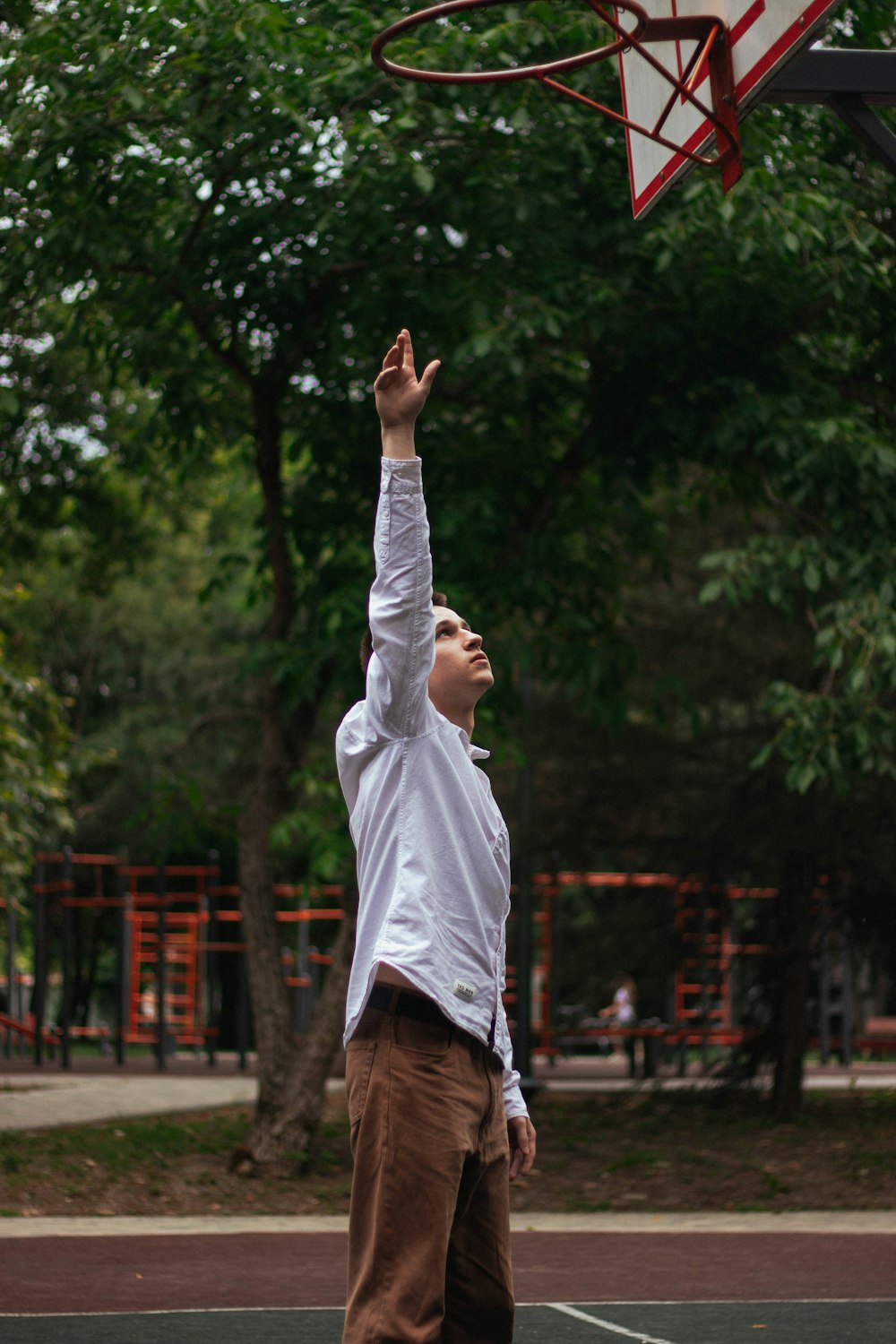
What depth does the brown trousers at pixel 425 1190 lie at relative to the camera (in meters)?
3.25

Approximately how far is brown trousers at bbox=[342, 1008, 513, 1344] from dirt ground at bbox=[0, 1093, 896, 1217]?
6.66 meters

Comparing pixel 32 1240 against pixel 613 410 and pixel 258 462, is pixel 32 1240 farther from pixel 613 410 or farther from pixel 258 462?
pixel 613 410

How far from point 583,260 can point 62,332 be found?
4.73 metres

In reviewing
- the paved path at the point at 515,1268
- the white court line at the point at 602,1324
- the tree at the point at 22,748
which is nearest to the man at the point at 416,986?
the white court line at the point at 602,1324

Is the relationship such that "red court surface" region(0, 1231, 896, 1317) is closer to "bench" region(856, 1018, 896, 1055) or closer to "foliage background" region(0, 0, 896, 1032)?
"foliage background" region(0, 0, 896, 1032)

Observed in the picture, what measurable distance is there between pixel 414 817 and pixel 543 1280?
4.76 metres

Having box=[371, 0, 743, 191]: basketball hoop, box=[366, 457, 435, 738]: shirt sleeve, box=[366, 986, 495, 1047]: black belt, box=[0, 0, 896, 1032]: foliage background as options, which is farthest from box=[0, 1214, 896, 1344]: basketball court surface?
box=[371, 0, 743, 191]: basketball hoop

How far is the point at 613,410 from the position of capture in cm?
1120

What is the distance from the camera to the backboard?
499cm

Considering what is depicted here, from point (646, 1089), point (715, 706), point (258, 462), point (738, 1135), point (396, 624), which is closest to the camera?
point (396, 624)

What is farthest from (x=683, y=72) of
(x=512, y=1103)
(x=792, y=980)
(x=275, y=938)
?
(x=792, y=980)

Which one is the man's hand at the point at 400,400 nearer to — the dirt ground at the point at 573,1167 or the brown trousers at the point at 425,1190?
the brown trousers at the point at 425,1190

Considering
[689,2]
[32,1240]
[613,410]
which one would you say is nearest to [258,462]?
[613,410]

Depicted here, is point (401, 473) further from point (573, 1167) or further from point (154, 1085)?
Answer: point (154, 1085)
